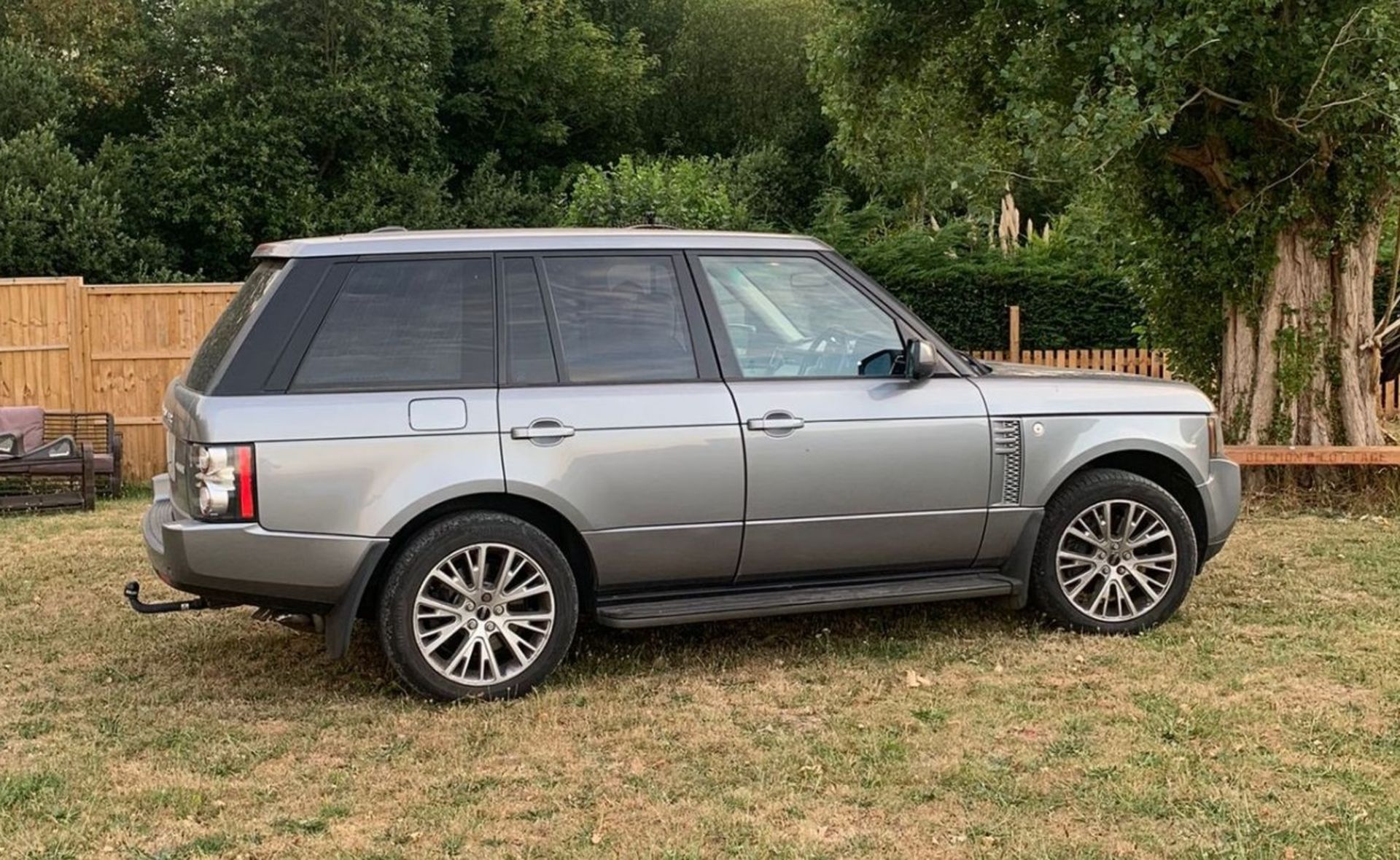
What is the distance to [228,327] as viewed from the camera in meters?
5.80

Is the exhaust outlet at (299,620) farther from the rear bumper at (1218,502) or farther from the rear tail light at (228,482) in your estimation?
the rear bumper at (1218,502)

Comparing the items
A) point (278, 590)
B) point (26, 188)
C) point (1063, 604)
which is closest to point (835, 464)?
point (1063, 604)

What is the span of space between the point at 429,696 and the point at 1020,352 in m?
11.8

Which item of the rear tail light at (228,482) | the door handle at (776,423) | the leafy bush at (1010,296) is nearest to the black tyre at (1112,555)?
the door handle at (776,423)

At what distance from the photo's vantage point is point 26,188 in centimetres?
2277

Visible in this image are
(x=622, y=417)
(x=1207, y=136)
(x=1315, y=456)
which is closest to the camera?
(x=622, y=417)

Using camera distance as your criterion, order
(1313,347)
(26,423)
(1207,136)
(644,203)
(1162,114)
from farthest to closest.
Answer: (644,203) → (26,423) → (1313,347) → (1207,136) → (1162,114)

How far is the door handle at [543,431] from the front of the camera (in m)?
5.64

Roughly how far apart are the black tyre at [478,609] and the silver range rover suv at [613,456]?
0.01 metres

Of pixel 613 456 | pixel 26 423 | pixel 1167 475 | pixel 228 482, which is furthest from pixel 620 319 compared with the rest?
pixel 26 423

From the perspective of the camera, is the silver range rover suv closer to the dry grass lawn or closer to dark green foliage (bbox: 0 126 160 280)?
the dry grass lawn

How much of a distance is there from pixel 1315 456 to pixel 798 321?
18.4 feet

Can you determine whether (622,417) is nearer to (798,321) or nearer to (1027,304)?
(798,321)

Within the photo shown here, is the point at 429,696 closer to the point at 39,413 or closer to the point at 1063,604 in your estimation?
the point at 1063,604
